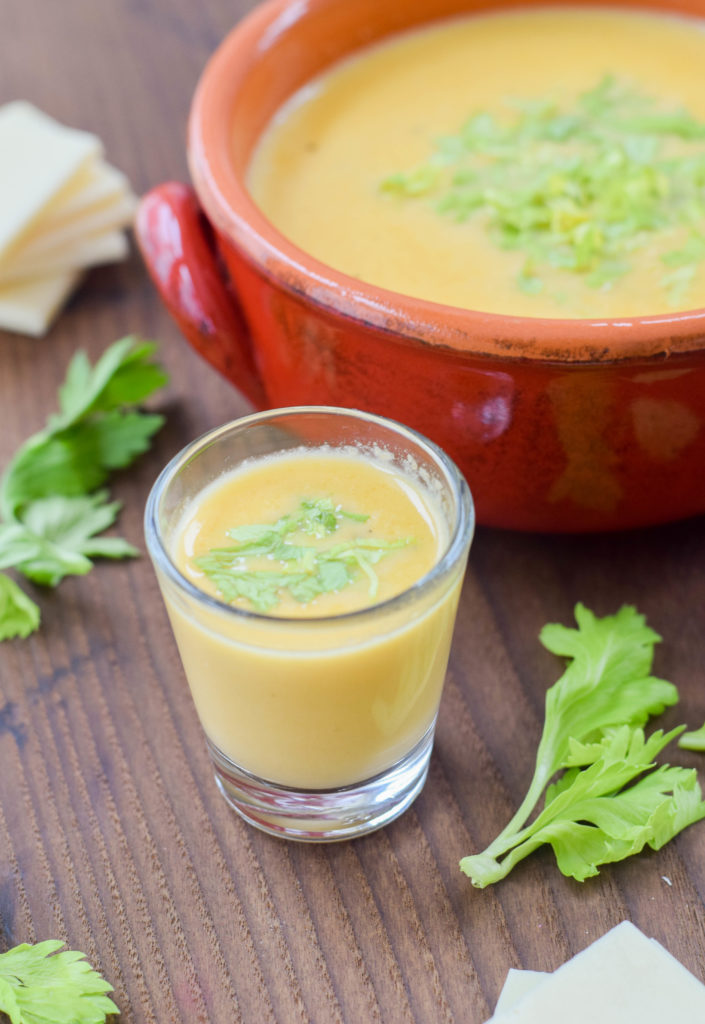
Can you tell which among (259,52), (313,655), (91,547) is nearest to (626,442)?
(313,655)

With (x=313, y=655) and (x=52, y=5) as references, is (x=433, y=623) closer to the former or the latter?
(x=313, y=655)

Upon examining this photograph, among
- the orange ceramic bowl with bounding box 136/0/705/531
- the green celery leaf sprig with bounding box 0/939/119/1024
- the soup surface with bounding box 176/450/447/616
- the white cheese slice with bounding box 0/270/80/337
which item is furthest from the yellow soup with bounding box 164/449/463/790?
the white cheese slice with bounding box 0/270/80/337

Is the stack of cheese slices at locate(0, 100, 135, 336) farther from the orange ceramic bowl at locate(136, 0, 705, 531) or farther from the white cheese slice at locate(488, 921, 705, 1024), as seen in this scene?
the white cheese slice at locate(488, 921, 705, 1024)

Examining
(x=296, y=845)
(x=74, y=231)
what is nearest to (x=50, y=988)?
(x=296, y=845)

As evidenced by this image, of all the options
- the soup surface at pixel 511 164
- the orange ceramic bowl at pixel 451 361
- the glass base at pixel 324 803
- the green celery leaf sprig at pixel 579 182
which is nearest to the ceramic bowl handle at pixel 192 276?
the orange ceramic bowl at pixel 451 361

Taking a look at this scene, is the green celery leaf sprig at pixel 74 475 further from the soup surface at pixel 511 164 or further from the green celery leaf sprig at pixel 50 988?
the green celery leaf sprig at pixel 50 988

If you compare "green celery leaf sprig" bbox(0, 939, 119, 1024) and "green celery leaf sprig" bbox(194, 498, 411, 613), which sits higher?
"green celery leaf sprig" bbox(194, 498, 411, 613)

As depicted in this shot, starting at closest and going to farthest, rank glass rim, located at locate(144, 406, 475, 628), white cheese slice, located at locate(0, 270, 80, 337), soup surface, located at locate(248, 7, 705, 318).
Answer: glass rim, located at locate(144, 406, 475, 628)
soup surface, located at locate(248, 7, 705, 318)
white cheese slice, located at locate(0, 270, 80, 337)

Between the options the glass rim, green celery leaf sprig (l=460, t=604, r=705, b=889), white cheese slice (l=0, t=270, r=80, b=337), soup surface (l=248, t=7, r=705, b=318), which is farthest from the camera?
white cheese slice (l=0, t=270, r=80, b=337)
